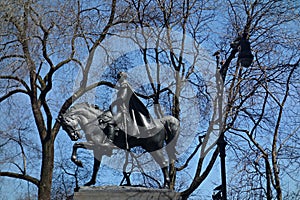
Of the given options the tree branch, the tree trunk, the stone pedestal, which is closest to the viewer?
the stone pedestal

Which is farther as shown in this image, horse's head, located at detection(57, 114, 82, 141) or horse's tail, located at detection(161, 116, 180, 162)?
horse's tail, located at detection(161, 116, 180, 162)

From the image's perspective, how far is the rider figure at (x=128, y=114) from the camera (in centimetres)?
1160

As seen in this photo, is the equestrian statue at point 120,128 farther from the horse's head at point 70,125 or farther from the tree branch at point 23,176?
the tree branch at point 23,176

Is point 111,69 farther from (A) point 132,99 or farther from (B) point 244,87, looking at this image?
(A) point 132,99

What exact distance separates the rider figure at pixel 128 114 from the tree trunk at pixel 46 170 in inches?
353

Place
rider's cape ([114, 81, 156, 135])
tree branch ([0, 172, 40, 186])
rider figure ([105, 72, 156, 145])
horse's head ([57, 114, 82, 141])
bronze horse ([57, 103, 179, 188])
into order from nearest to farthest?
horse's head ([57, 114, 82, 141]) < bronze horse ([57, 103, 179, 188]) < rider figure ([105, 72, 156, 145]) < rider's cape ([114, 81, 156, 135]) < tree branch ([0, 172, 40, 186])

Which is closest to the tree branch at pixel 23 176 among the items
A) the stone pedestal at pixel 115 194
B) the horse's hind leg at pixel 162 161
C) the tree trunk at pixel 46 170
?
the tree trunk at pixel 46 170

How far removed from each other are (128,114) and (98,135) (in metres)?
0.97

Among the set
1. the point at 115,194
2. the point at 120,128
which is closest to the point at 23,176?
the point at 120,128

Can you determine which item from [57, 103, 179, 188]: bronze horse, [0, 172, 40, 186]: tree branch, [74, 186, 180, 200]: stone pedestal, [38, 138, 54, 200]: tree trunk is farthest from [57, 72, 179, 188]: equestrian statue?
[0, 172, 40, 186]: tree branch

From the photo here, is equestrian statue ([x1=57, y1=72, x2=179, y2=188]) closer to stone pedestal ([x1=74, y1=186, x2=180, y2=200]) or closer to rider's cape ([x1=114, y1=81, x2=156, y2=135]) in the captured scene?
rider's cape ([x1=114, y1=81, x2=156, y2=135])

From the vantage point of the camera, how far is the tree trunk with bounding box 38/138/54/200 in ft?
63.8

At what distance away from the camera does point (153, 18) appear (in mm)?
20062

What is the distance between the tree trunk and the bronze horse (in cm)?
846
